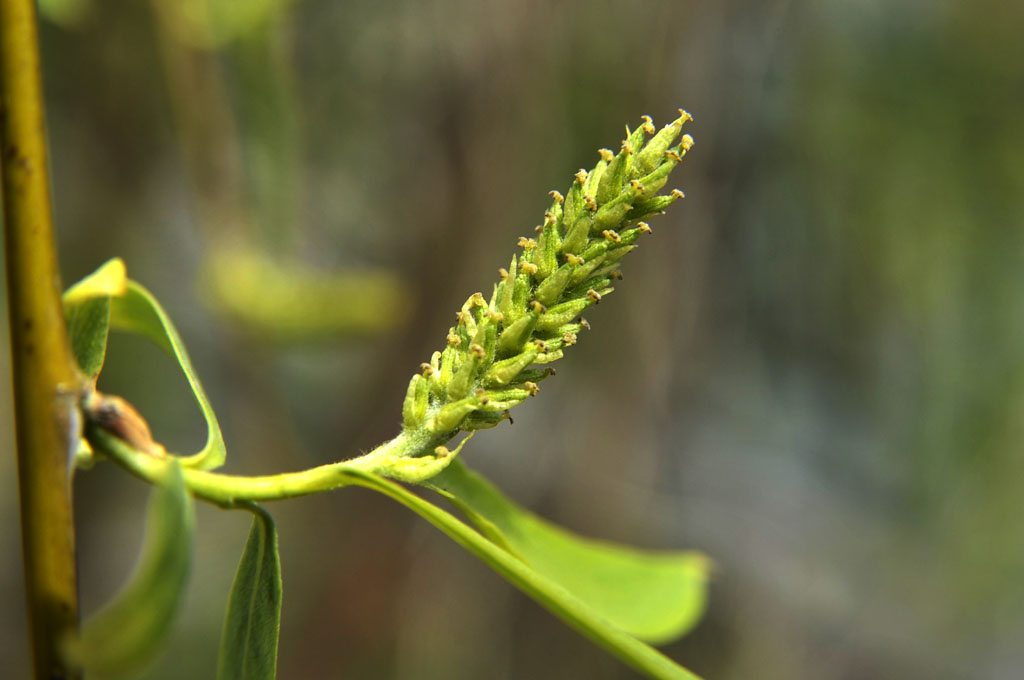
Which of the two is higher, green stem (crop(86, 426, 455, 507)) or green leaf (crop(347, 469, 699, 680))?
green stem (crop(86, 426, 455, 507))

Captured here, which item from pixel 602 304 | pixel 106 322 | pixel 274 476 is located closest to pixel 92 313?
pixel 106 322

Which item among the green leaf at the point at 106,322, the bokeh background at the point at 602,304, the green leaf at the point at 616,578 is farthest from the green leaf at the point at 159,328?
the bokeh background at the point at 602,304

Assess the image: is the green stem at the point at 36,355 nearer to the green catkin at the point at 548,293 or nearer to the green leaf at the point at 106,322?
the green leaf at the point at 106,322

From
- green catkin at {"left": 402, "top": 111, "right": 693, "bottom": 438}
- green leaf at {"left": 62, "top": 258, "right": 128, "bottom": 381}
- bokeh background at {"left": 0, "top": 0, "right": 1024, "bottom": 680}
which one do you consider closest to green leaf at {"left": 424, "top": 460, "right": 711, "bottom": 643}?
green catkin at {"left": 402, "top": 111, "right": 693, "bottom": 438}

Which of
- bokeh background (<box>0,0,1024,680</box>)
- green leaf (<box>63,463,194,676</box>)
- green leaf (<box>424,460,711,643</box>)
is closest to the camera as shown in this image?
green leaf (<box>63,463,194,676</box>)

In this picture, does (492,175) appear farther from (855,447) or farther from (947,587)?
(947,587)

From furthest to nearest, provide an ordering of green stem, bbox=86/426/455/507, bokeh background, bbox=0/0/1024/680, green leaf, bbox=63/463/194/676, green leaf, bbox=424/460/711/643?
bokeh background, bbox=0/0/1024/680 → green leaf, bbox=424/460/711/643 → green stem, bbox=86/426/455/507 → green leaf, bbox=63/463/194/676

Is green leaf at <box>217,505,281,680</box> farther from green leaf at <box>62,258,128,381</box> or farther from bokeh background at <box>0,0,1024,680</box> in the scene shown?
bokeh background at <box>0,0,1024,680</box>
